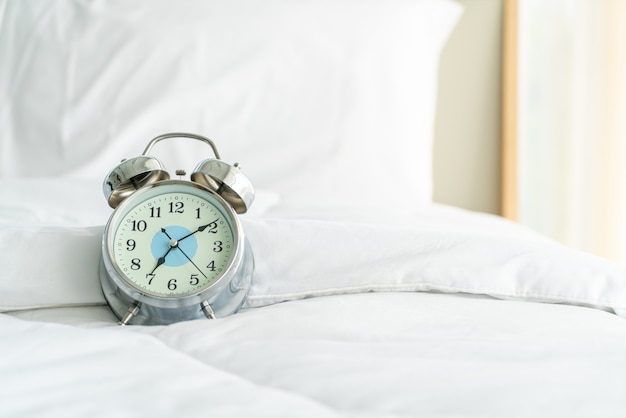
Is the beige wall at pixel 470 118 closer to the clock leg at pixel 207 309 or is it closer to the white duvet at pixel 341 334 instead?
the white duvet at pixel 341 334

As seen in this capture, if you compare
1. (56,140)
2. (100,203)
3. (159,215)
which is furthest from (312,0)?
(159,215)

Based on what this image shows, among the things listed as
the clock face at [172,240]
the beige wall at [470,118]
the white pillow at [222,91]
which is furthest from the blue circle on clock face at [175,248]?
the beige wall at [470,118]

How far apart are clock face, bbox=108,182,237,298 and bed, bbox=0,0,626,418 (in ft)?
0.18

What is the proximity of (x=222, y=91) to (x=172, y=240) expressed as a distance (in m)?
0.77

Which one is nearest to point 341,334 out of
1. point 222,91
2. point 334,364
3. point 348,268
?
point 334,364

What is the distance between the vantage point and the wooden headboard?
2.20 meters

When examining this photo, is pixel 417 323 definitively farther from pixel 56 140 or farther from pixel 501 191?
pixel 501 191

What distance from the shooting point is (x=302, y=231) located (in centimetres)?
93

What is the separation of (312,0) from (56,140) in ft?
2.30

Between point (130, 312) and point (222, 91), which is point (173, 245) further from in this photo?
point (222, 91)

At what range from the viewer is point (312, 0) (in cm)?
172

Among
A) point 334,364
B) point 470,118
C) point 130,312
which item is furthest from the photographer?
point 470,118

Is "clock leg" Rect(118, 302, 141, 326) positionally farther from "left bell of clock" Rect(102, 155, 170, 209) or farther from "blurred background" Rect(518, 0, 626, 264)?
"blurred background" Rect(518, 0, 626, 264)

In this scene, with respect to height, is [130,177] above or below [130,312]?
above
